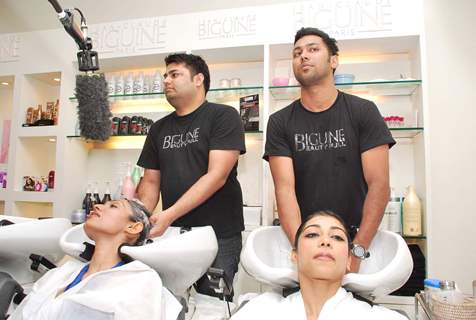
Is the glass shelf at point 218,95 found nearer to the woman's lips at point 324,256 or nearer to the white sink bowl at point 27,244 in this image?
the white sink bowl at point 27,244

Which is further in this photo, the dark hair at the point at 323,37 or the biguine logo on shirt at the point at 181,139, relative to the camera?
the biguine logo on shirt at the point at 181,139

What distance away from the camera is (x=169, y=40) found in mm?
2596

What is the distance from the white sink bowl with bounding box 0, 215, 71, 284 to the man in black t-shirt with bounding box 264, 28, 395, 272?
Result: 902 mm

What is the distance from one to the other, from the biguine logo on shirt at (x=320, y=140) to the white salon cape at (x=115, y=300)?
75cm

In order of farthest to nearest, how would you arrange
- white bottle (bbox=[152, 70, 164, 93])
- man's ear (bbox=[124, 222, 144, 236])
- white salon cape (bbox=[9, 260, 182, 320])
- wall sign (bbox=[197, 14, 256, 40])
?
white bottle (bbox=[152, 70, 164, 93]) → wall sign (bbox=[197, 14, 256, 40]) → man's ear (bbox=[124, 222, 144, 236]) → white salon cape (bbox=[9, 260, 182, 320])

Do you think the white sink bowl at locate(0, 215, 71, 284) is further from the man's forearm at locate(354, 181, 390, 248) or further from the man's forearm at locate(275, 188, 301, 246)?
the man's forearm at locate(354, 181, 390, 248)

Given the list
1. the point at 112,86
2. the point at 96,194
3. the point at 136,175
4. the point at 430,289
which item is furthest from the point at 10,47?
the point at 430,289

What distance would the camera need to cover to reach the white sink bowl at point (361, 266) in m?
1.11

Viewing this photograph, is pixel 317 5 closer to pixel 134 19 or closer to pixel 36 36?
pixel 134 19

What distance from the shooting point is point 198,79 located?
1.83m

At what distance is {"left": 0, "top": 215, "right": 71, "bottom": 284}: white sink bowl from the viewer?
1414 mm

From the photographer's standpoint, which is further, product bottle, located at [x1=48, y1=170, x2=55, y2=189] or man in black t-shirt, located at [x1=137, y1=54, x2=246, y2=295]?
product bottle, located at [x1=48, y1=170, x2=55, y2=189]

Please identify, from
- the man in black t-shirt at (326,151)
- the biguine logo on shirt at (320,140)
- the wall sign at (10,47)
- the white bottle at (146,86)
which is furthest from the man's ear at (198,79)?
the wall sign at (10,47)

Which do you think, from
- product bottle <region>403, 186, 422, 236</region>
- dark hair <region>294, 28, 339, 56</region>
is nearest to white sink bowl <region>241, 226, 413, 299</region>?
dark hair <region>294, 28, 339, 56</region>
